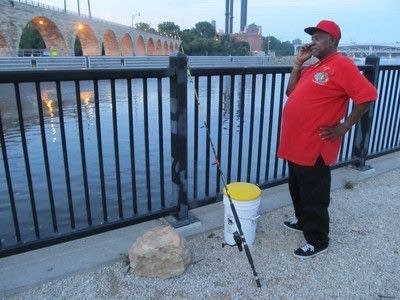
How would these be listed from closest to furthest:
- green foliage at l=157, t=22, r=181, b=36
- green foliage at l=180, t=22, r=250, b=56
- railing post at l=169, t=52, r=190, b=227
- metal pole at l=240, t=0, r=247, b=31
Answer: railing post at l=169, t=52, r=190, b=227 → green foliage at l=180, t=22, r=250, b=56 → green foliage at l=157, t=22, r=181, b=36 → metal pole at l=240, t=0, r=247, b=31

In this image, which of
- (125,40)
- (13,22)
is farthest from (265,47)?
(13,22)

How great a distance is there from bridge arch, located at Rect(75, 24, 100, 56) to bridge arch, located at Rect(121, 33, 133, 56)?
12.9 m

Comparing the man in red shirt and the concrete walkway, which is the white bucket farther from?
the man in red shirt

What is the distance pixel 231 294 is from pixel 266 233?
39.3 inches

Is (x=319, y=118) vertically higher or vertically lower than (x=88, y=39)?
lower

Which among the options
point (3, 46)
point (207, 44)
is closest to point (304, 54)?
point (3, 46)

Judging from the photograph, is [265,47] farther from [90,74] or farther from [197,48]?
[90,74]

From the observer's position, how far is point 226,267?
2871 millimetres

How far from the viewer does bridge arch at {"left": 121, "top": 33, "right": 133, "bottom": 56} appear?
76562 millimetres

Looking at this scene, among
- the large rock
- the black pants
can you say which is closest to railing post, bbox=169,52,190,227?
the large rock

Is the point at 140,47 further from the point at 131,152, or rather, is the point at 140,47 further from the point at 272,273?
the point at 272,273

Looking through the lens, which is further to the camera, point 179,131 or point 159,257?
point 179,131

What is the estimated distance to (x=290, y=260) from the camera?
2998mm

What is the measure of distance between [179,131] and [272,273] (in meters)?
1.46
